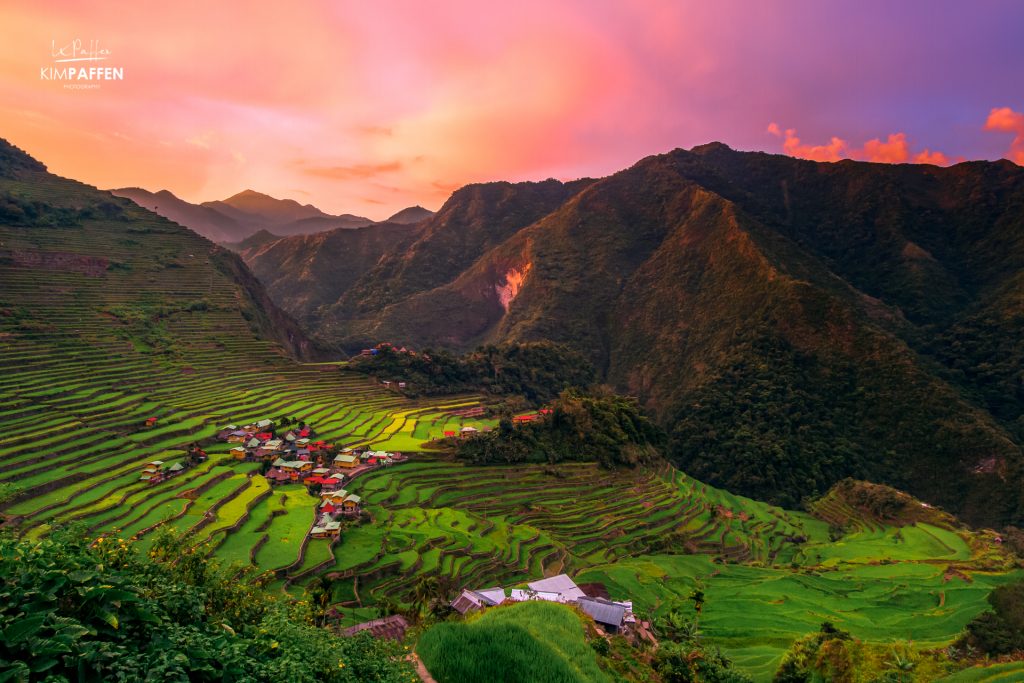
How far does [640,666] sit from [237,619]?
1005 cm

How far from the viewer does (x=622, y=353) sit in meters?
90.9

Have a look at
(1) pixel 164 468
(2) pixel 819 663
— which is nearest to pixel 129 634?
(2) pixel 819 663

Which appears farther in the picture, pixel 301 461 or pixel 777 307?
pixel 777 307

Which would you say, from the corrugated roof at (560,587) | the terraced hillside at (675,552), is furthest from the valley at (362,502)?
the corrugated roof at (560,587)

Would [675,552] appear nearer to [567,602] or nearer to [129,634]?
[567,602]

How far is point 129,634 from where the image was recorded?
5.43 m

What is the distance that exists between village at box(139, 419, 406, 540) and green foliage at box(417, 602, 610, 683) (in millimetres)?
18754

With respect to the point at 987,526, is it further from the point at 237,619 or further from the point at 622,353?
the point at 237,619

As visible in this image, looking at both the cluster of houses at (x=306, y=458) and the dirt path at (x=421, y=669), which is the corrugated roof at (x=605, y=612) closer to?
the dirt path at (x=421, y=669)

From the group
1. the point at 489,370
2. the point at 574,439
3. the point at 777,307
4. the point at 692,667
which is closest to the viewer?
the point at 692,667

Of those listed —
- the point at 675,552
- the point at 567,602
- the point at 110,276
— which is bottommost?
the point at 675,552

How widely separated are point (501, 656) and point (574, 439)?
38788mm

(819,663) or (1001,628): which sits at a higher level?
(819,663)

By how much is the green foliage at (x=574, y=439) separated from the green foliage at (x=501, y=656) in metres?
31.2
